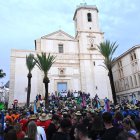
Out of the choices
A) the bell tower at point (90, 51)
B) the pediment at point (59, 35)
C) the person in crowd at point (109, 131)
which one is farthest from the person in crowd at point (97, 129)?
the pediment at point (59, 35)

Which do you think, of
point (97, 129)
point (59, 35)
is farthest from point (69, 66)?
point (97, 129)

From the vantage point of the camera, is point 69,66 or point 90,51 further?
point 90,51

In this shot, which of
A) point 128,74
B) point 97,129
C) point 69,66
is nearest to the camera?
point 97,129

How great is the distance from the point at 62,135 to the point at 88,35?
38.9 m

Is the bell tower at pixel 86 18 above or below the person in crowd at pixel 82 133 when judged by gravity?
above

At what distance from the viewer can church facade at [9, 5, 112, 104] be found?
3441 cm

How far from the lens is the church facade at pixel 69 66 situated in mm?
34406

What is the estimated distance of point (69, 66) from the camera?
38000 millimetres

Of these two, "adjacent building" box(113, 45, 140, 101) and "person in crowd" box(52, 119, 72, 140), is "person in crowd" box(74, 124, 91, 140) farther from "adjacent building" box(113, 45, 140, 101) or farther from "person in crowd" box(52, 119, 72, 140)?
"adjacent building" box(113, 45, 140, 101)

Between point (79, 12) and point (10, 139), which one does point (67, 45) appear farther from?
point (10, 139)

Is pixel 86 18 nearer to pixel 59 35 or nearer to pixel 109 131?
pixel 59 35

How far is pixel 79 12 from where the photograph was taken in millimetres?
43000

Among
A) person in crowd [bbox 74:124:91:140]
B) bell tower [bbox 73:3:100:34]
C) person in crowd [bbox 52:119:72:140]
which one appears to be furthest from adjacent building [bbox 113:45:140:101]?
person in crowd [bbox 74:124:91:140]

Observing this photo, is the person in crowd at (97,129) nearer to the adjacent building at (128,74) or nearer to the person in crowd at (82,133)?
the person in crowd at (82,133)
